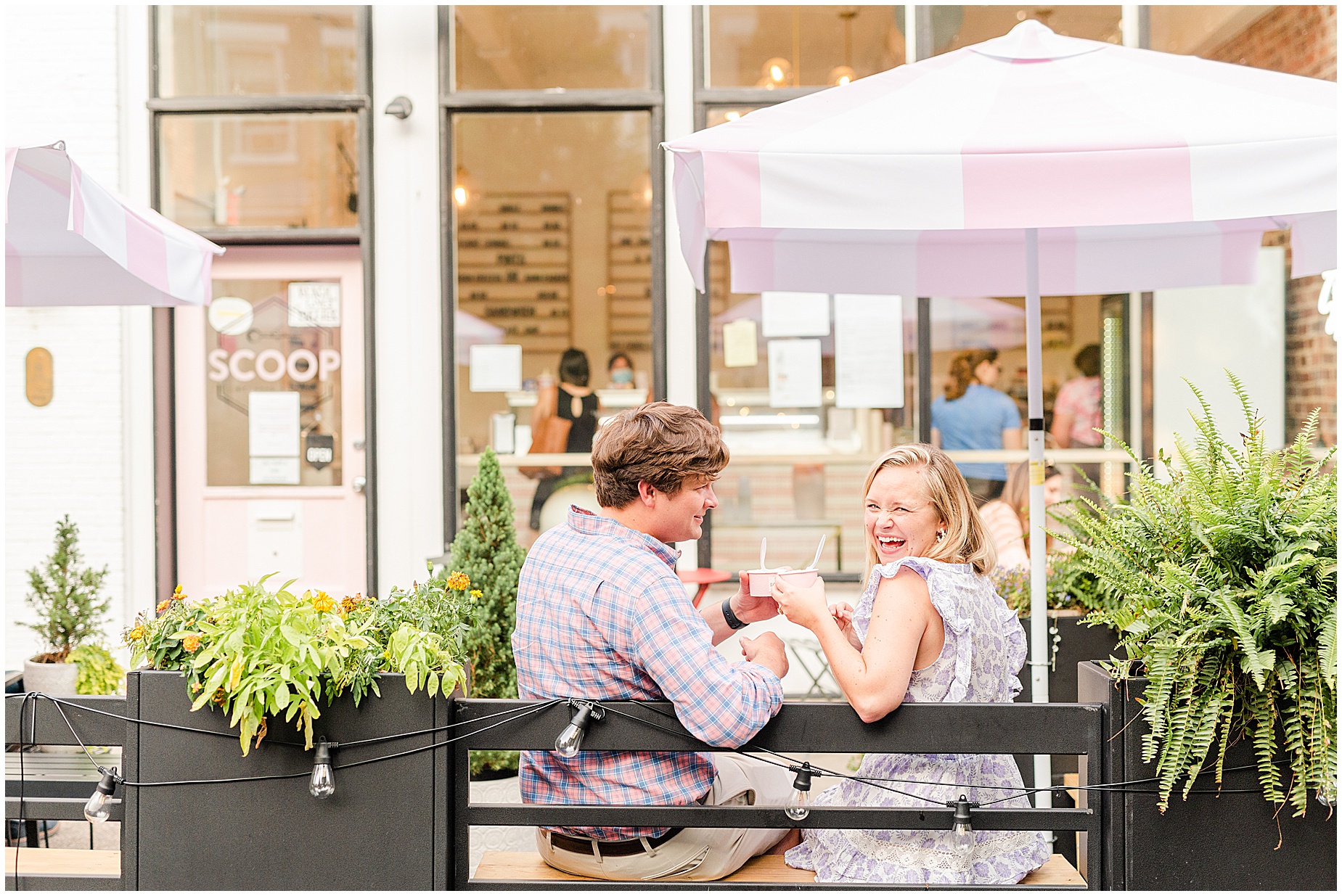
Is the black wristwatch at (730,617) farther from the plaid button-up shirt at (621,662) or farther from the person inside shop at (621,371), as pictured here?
the person inside shop at (621,371)

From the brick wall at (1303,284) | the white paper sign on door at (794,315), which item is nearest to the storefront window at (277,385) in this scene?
the white paper sign on door at (794,315)

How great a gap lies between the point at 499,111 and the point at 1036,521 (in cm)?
401

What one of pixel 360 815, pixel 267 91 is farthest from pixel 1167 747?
pixel 267 91

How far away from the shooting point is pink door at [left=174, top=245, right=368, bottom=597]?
236 inches

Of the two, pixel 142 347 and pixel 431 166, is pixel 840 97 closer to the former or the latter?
pixel 431 166

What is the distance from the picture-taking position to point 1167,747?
1969mm

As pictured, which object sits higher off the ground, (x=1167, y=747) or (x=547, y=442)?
(x=547, y=442)

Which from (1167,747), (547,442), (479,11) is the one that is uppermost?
(479,11)

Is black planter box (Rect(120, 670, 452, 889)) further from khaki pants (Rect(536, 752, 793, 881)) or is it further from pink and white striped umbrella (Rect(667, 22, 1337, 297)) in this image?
pink and white striped umbrella (Rect(667, 22, 1337, 297))

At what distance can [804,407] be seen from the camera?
20.0 ft

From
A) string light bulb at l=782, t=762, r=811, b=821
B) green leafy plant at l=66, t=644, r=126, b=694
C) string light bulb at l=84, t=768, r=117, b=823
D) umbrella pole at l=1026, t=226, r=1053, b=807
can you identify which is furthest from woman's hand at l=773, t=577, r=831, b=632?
green leafy plant at l=66, t=644, r=126, b=694

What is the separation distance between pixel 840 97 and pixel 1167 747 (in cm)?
162

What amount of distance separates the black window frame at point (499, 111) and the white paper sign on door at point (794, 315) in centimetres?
62

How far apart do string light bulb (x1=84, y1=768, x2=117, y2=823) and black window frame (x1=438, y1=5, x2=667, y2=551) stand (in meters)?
3.80
